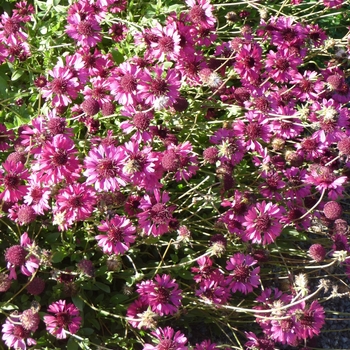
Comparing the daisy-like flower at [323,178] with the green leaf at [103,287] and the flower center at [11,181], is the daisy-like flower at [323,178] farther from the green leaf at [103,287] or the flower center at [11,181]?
the flower center at [11,181]

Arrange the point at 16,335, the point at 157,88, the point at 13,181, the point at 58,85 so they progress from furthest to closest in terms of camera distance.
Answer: the point at 58,85 → the point at 157,88 → the point at 13,181 → the point at 16,335

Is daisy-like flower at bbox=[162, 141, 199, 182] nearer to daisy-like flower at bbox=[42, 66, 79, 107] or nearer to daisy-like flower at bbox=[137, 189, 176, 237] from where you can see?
daisy-like flower at bbox=[137, 189, 176, 237]

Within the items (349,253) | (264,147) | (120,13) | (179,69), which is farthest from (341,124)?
(120,13)

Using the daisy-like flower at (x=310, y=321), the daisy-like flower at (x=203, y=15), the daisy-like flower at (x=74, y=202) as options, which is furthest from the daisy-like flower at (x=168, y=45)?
the daisy-like flower at (x=310, y=321)

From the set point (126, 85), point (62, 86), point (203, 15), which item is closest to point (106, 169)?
point (126, 85)

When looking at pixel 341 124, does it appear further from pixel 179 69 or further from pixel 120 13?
pixel 120 13

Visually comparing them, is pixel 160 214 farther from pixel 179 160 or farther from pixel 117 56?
pixel 117 56

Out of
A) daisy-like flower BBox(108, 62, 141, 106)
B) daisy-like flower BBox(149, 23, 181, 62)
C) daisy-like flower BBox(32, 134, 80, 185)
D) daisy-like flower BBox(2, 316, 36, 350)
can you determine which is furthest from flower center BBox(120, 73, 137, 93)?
daisy-like flower BBox(2, 316, 36, 350)

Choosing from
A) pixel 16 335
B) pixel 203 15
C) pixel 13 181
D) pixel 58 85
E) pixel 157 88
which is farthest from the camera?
pixel 203 15
